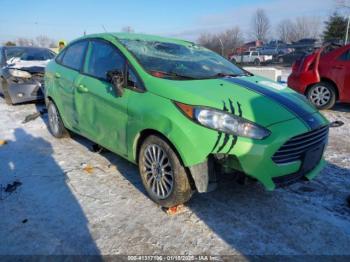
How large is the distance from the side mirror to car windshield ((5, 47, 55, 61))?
22.6 ft

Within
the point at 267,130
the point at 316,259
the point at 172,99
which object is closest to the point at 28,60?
the point at 172,99

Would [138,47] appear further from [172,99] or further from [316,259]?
[316,259]

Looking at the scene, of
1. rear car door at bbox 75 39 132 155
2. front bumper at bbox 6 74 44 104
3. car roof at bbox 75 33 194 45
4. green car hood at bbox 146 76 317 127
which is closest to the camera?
green car hood at bbox 146 76 317 127

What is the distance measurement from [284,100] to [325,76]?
4797 mm

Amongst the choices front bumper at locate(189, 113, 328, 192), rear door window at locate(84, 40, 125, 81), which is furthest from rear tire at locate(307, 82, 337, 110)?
rear door window at locate(84, 40, 125, 81)

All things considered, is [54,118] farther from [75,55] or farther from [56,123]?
[75,55]

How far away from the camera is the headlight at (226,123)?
9.59 feet

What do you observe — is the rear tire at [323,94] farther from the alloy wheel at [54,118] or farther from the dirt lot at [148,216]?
the alloy wheel at [54,118]

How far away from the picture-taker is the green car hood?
3.06 metres

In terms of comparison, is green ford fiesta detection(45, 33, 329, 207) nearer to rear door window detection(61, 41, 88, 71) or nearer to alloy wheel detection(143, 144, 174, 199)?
alloy wheel detection(143, 144, 174, 199)

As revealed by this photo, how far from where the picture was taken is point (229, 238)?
115 inches

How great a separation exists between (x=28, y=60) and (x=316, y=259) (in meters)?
9.01

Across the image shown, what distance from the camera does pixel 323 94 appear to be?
25.2 ft

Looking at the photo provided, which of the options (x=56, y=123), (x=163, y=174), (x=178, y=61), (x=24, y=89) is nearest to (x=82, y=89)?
(x=178, y=61)
